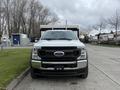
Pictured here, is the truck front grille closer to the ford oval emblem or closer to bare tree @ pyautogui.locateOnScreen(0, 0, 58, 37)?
the ford oval emblem

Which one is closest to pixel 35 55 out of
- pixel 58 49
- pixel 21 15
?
pixel 58 49

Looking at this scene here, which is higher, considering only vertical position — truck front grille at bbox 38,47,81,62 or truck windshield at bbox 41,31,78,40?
truck windshield at bbox 41,31,78,40

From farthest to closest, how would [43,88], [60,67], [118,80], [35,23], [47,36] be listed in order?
[35,23]
[47,36]
[118,80]
[60,67]
[43,88]

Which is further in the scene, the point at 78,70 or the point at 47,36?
the point at 47,36

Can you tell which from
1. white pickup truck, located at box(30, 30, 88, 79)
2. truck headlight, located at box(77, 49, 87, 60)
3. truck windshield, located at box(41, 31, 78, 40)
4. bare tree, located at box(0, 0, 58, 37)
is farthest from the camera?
bare tree, located at box(0, 0, 58, 37)

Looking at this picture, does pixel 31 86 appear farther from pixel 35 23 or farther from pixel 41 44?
pixel 35 23

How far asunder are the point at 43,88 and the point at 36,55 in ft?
4.54

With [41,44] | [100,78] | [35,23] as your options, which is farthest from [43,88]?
[35,23]

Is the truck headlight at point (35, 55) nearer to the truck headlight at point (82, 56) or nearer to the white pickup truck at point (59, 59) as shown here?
the white pickup truck at point (59, 59)

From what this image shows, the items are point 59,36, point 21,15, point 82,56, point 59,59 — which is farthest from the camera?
point 21,15

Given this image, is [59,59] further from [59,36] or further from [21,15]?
[21,15]

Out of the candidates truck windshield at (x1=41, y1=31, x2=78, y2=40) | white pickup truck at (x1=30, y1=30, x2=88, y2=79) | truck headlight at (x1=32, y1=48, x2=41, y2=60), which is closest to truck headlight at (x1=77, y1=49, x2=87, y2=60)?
white pickup truck at (x1=30, y1=30, x2=88, y2=79)

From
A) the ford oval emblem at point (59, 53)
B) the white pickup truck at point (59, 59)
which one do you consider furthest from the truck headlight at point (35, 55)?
the ford oval emblem at point (59, 53)

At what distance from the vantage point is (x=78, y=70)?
9211 millimetres
